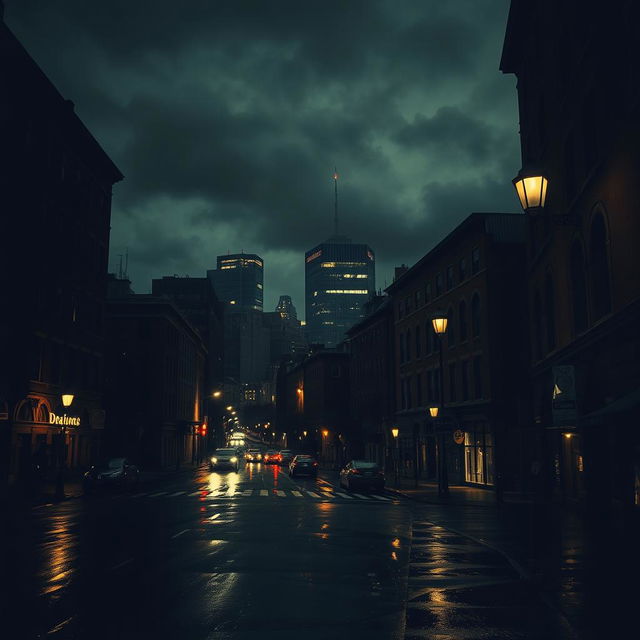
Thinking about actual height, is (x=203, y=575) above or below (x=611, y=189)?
below

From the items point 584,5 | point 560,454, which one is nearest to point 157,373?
point 560,454

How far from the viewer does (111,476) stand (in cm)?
3653

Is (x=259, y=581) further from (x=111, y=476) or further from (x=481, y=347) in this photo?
(x=481, y=347)

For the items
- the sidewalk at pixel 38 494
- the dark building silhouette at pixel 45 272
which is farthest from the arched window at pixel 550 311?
the sidewalk at pixel 38 494

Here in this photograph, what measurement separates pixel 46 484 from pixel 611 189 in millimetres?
34226

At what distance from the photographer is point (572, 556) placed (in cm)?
1477

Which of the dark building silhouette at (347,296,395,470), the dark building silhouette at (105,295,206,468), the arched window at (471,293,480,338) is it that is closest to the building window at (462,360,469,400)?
the arched window at (471,293,480,338)

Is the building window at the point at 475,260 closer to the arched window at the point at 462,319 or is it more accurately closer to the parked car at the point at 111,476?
the arched window at the point at 462,319

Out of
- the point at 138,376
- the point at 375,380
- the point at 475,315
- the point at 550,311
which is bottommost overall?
the point at 550,311

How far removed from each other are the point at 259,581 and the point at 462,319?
35616 millimetres

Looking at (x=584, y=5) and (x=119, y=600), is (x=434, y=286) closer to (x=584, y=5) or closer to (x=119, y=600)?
(x=584, y=5)

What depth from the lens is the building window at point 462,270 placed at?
45062mm

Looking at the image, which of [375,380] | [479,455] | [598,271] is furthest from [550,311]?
[375,380]

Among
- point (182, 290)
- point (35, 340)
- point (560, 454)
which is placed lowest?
point (560, 454)
